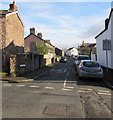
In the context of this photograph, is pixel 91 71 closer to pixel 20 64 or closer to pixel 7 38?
pixel 20 64

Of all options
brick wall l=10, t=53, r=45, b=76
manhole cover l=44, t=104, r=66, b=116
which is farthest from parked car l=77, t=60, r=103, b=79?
brick wall l=10, t=53, r=45, b=76

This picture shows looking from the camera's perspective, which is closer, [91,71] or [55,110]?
[55,110]

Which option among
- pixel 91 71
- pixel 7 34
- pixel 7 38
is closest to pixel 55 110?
pixel 91 71

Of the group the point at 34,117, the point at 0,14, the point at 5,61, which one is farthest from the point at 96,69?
the point at 0,14

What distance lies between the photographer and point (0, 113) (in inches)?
177

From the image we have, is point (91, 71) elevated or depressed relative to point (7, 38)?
depressed

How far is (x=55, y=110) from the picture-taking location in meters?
4.74

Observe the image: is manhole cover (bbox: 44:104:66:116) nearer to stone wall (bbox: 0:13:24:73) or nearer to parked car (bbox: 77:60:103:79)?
parked car (bbox: 77:60:103:79)

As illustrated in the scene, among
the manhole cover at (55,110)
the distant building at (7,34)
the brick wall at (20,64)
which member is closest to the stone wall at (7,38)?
the distant building at (7,34)

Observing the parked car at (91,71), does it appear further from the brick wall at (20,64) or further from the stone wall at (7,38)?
the stone wall at (7,38)

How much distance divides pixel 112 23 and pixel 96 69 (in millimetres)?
7716

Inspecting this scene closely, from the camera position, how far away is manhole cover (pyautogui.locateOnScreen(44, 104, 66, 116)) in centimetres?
450

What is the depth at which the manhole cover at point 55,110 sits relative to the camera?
4500mm

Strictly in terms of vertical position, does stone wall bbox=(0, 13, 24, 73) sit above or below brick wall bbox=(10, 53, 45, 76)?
above
